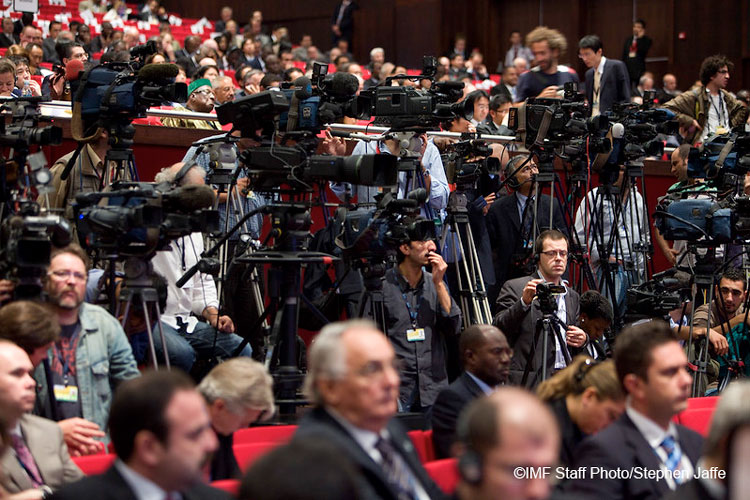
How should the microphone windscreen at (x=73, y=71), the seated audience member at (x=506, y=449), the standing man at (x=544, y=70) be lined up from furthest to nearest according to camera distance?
the standing man at (x=544, y=70) → the microphone windscreen at (x=73, y=71) → the seated audience member at (x=506, y=449)

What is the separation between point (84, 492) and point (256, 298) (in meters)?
3.16

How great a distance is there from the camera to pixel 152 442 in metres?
2.38

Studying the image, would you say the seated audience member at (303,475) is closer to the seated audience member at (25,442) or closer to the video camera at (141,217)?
the seated audience member at (25,442)

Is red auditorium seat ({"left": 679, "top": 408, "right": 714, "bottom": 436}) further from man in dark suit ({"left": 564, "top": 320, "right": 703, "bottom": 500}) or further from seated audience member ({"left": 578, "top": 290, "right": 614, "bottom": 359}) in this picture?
seated audience member ({"left": 578, "top": 290, "right": 614, "bottom": 359})

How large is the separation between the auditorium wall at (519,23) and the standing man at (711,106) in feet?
20.6

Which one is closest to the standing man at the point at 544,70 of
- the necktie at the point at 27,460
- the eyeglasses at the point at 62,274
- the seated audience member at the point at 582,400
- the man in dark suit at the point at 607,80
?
the man in dark suit at the point at 607,80

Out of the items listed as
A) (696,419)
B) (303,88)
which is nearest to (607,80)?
(303,88)

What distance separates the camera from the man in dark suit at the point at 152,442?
2.37 metres

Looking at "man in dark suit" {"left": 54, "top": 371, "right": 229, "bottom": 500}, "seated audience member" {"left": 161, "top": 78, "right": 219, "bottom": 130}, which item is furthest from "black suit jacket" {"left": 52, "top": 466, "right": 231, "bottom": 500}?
"seated audience member" {"left": 161, "top": 78, "right": 219, "bottom": 130}

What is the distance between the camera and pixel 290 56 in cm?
1331

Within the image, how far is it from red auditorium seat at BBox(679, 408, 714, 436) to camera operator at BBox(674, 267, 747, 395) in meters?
1.46

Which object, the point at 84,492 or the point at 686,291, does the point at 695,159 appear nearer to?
the point at 686,291

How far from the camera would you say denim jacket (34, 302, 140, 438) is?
381 cm

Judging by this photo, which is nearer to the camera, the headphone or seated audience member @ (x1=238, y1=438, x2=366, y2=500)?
seated audience member @ (x1=238, y1=438, x2=366, y2=500)
